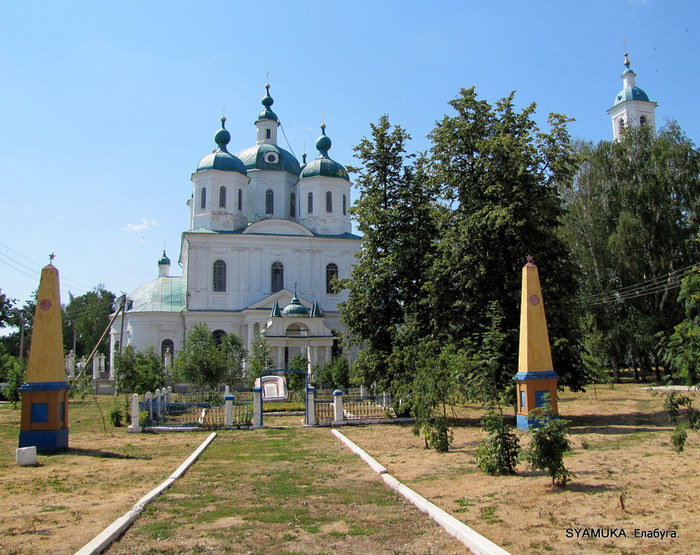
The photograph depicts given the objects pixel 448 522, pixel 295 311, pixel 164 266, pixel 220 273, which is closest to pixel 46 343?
pixel 448 522

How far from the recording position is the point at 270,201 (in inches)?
2041

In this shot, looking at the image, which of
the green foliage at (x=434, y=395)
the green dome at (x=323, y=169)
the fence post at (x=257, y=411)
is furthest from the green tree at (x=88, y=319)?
the green foliage at (x=434, y=395)

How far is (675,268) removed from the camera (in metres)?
35.3

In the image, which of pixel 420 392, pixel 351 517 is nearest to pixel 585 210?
pixel 420 392

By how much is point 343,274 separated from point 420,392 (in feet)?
114

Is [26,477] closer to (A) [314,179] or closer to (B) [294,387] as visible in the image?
(B) [294,387]

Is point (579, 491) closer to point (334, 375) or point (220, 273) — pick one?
point (334, 375)

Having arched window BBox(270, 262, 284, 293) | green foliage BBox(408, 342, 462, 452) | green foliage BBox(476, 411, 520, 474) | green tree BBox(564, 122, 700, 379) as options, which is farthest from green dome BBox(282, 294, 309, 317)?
green foliage BBox(476, 411, 520, 474)

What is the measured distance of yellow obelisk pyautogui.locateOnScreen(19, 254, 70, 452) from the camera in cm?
1434

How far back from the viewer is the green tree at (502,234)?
18547 millimetres

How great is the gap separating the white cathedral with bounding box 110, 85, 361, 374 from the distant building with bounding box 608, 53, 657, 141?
2308 centimetres

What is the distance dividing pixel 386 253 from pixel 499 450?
13.0 meters

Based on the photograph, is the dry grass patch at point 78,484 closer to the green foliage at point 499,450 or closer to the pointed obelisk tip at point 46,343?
the pointed obelisk tip at point 46,343

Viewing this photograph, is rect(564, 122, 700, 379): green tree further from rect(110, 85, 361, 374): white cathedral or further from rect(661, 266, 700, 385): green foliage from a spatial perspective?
rect(661, 266, 700, 385): green foliage
